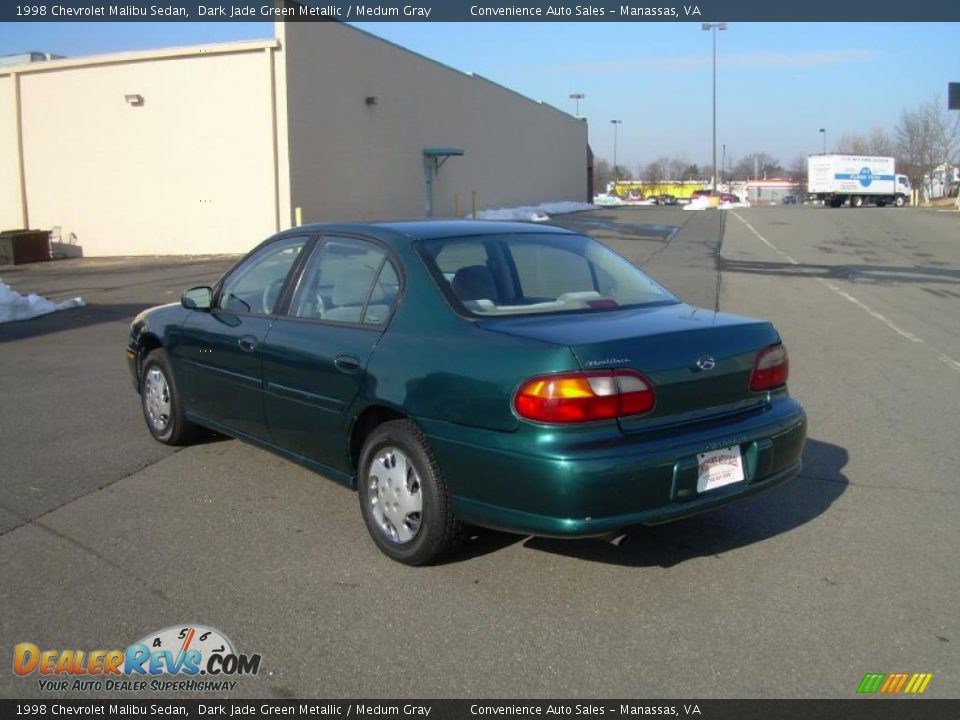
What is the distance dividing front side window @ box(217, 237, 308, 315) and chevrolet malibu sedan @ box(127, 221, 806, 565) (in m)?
0.02

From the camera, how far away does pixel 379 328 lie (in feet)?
14.4

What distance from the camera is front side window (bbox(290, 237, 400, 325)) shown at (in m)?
4.51

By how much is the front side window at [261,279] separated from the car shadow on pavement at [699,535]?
Answer: 6.17 ft

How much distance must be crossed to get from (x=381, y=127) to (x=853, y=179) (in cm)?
4940

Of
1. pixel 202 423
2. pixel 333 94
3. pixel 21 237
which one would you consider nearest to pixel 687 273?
pixel 333 94

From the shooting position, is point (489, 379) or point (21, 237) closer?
point (489, 379)

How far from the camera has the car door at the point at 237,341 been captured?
16.8ft

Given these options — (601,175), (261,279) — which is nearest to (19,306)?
(261,279)

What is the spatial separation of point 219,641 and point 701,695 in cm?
A: 181

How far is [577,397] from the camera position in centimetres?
364

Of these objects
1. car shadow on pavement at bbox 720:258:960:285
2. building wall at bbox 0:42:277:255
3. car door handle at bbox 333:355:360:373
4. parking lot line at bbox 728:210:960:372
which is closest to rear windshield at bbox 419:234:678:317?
car door handle at bbox 333:355:360:373

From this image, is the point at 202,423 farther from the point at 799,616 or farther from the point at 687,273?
the point at 687,273

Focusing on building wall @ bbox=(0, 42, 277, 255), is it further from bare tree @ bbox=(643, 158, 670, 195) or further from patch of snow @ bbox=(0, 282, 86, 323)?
bare tree @ bbox=(643, 158, 670, 195)

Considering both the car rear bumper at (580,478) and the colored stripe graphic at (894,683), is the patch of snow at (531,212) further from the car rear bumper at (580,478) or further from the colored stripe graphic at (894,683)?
the colored stripe graphic at (894,683)
